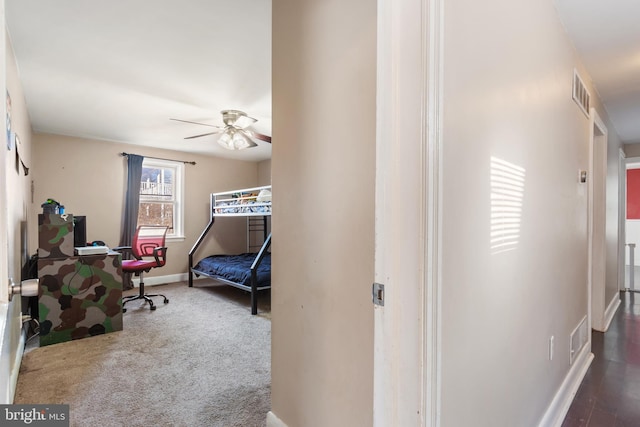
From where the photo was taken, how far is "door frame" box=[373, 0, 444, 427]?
0.74 metres

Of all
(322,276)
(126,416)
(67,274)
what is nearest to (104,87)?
(67,274)

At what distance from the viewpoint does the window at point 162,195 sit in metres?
5.14

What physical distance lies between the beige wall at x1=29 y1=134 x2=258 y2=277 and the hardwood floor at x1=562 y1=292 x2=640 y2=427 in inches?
210

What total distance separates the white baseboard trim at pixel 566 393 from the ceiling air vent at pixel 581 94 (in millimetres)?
1804

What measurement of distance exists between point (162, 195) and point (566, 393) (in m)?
5.65

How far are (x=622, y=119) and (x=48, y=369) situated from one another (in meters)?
6.08

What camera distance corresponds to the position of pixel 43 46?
2135 mm

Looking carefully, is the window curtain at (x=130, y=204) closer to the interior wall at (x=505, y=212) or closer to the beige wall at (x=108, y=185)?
the beige wall at (x=108, y=185)

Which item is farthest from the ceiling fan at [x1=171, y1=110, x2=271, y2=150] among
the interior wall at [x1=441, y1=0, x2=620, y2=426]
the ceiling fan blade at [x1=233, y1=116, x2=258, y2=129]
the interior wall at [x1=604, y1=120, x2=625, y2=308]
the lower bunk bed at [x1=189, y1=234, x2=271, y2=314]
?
the interior wall at [x1=604, y1=120, x2=625, y2=308]

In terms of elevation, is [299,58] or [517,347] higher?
[299,58]

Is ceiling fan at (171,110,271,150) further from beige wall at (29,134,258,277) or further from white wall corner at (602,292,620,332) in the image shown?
white wall corner at (602,292,620,332)

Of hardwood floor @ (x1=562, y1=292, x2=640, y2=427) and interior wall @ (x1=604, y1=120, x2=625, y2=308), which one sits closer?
hardwood floor @ (x1=562, y1=292, x2=640, y2=427)

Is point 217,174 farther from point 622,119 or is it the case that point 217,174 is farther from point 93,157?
point 622,119

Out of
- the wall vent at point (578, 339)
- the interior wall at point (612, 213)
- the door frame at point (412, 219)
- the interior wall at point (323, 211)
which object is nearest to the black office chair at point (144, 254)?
the interior wall at point (323, 211)
